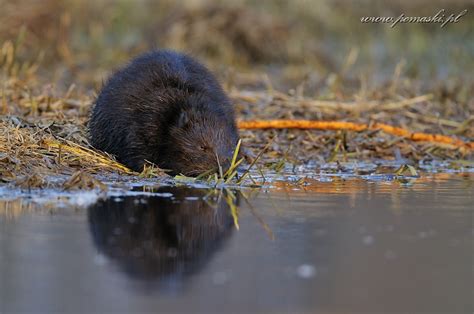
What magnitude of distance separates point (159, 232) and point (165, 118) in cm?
252

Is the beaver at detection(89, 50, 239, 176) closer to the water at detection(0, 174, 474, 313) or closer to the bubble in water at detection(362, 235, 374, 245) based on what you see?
the water at detection(0, 174, 474, 313)

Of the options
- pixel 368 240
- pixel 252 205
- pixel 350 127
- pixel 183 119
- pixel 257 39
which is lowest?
pixel 368 240

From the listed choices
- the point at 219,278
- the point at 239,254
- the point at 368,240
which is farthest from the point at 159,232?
the point at 368,240

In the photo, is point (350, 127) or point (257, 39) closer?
point (350, 127)

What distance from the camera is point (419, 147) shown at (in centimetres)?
960

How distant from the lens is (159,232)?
5273 mm

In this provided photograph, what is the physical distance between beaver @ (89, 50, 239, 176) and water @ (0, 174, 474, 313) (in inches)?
30.5

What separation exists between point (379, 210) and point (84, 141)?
284 cm

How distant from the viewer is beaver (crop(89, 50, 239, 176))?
749 cm

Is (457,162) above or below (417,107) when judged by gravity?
below

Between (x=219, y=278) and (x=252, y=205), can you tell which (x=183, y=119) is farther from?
(x=219, y=278)

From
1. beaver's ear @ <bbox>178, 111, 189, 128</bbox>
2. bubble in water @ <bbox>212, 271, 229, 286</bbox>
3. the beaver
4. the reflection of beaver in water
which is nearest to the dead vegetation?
the beaver

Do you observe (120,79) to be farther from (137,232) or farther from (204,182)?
(137,232)

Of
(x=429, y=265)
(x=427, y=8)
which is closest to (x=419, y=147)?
(x=429, y=265)
